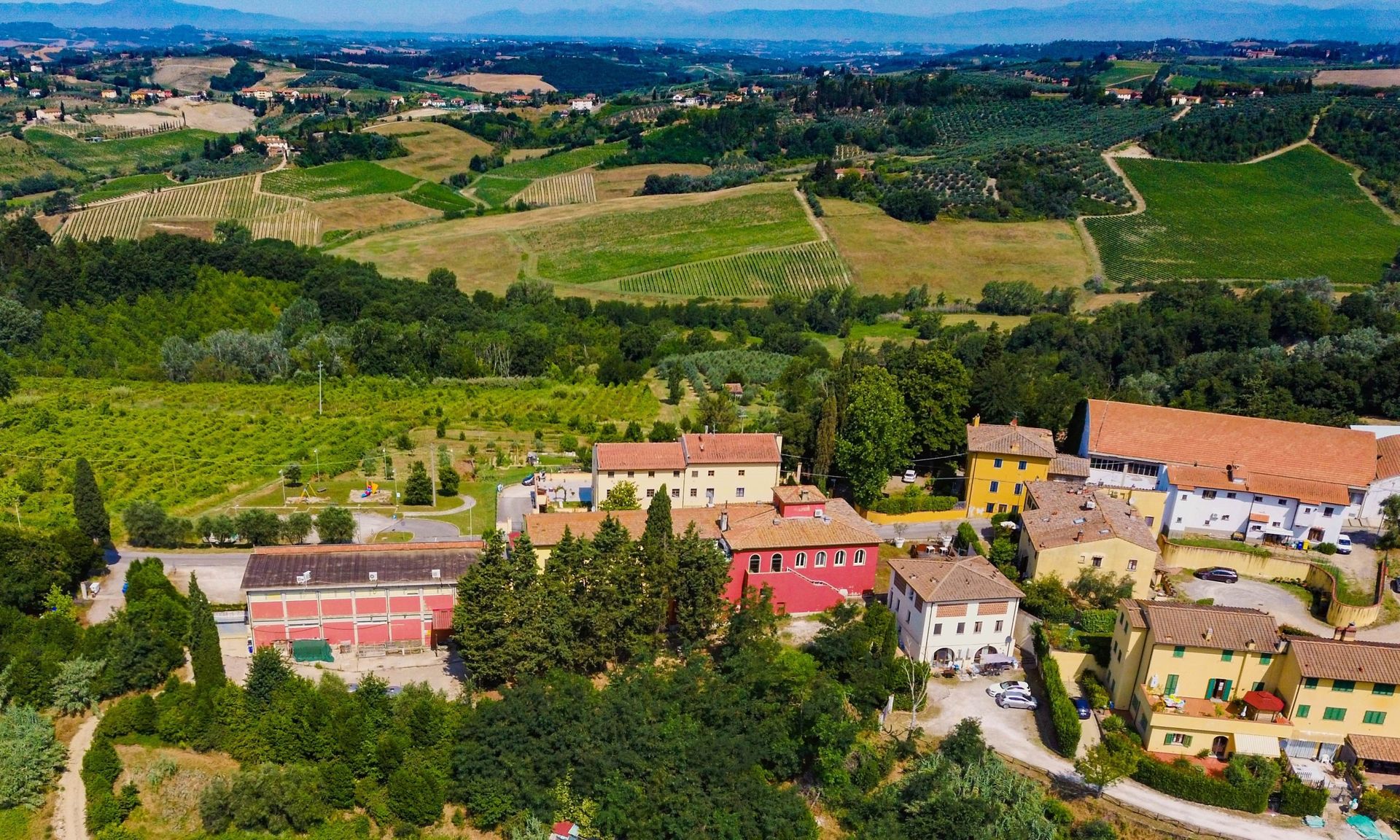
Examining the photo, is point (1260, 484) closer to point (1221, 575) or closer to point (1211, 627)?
point (1221, 575)

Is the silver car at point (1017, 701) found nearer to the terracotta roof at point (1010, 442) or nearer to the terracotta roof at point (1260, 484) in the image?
the terracotta roof at point (1010, 442)

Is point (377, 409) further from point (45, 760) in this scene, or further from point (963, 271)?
point (963, 271)

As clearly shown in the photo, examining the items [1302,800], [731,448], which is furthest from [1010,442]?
[1302,800]

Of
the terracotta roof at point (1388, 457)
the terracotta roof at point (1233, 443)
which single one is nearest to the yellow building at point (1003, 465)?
the terracotta roof at point (1233, 443)

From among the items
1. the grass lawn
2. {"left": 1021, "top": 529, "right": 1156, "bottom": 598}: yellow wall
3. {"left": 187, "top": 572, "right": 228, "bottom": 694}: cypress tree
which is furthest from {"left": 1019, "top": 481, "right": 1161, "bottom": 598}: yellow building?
the grass lawn

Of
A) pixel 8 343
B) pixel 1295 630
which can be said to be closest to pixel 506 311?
pixel 8 343

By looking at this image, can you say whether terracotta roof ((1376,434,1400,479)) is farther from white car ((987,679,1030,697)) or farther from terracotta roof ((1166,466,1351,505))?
white car ((987,679,1030,697))
